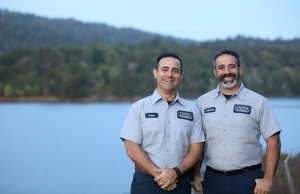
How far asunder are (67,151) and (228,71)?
28.6 meters

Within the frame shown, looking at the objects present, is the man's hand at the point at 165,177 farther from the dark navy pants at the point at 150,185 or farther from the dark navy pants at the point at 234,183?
the dark navy pants at the point at 234,183

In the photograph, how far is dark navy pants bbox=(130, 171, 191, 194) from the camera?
3.84 meters

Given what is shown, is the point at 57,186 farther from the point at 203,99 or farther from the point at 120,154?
the point at 203,99

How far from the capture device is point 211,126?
4.06 meters

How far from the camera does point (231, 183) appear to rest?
13.1ft

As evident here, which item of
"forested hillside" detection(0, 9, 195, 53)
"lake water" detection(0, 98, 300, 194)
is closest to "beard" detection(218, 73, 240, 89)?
"lake water" detection(0, 98, 300, 194)

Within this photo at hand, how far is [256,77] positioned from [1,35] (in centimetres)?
6017

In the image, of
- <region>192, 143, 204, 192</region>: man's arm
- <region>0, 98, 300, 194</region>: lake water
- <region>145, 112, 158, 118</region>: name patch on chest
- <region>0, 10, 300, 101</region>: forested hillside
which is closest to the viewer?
<region>145, 112, 158, 118</region>: name patch on chest

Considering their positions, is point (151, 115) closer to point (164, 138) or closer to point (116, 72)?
point (164, 138)

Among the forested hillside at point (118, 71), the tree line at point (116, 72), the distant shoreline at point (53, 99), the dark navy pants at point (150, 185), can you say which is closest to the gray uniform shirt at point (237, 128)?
the dark navy pants at point (150, 185)

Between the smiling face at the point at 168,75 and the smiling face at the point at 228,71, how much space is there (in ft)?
1.10

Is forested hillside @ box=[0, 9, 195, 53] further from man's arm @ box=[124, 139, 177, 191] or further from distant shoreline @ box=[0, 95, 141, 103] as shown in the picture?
man's arm @ box=[124, 139, 177, 191]

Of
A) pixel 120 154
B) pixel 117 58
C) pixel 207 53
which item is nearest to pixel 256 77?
pixel 207 53

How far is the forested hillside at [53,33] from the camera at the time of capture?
11112cm
